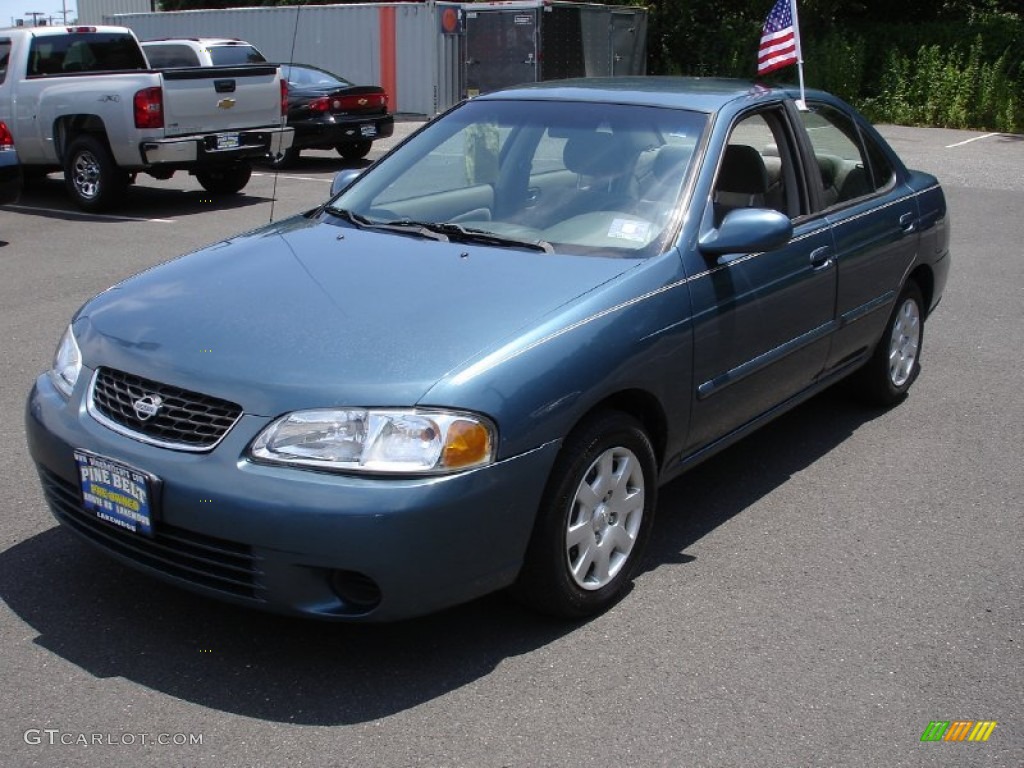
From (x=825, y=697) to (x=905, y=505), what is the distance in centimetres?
171

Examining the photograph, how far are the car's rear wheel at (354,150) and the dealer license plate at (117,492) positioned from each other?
14.4 metres

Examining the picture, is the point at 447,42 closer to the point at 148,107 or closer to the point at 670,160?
the point at 148,107

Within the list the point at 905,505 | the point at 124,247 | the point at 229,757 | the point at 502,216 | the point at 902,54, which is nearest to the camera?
the point at 229,757

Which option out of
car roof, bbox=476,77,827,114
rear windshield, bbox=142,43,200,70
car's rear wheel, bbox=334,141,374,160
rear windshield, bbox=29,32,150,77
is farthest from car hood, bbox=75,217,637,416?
car's rear wheel, bbox=334,141,374,160

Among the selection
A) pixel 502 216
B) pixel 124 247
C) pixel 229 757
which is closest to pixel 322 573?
pixel 229 757

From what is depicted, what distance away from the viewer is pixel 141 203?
1392 centimetres

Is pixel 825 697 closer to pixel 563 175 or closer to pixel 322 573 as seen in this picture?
pixel 322 573

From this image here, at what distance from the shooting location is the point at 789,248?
497 centimetres

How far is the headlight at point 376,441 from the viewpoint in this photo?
11.2 ft

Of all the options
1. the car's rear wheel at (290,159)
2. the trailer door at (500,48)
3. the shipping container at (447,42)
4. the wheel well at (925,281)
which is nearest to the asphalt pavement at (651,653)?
the wheel well at (925,281)

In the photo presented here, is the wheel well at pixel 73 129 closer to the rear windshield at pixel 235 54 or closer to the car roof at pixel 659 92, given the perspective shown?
the rear windshield at pixel 235 54

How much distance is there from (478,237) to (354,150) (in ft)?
45.6

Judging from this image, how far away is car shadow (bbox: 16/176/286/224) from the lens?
13.1 metres

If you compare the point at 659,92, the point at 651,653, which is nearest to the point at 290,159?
the point at 659,92
